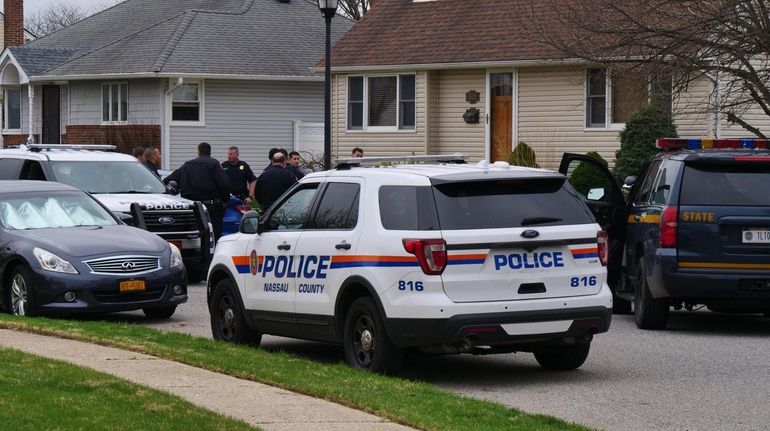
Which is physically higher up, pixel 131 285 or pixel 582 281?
pixel 582 281

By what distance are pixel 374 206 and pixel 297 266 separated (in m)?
1.22

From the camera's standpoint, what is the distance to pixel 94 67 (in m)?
43.5

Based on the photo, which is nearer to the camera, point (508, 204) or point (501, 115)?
point (508, 204)

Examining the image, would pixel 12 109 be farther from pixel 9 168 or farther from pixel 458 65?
pixel 9 168

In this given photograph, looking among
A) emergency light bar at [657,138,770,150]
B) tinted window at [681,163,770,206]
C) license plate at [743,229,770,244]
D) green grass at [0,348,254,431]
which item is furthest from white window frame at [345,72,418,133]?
green grass at [0,348,254,431]

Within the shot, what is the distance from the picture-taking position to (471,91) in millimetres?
34750

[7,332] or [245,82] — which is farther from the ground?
[245,82]

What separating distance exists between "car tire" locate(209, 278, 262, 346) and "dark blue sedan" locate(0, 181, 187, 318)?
1856 millimetres

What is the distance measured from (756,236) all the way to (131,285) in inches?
258

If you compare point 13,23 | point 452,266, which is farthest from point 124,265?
point 13,23

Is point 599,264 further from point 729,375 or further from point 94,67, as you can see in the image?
A: point 94,67

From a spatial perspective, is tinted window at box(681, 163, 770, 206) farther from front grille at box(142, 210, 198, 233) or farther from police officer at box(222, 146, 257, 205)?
police officer at box(222, 146, 257, 205)

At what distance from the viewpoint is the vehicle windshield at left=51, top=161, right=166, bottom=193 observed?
20.2 m

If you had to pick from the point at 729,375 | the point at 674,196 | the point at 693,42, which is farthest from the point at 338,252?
the point at 693,42
